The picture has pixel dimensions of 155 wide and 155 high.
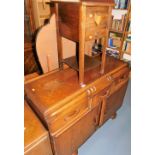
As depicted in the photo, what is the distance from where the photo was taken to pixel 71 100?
97 centimetres

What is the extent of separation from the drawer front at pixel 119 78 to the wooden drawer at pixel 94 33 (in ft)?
1.36

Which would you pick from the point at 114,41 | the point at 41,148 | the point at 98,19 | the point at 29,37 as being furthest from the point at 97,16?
the point at 29,37

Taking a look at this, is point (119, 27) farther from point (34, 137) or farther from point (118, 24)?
point (34, 137)

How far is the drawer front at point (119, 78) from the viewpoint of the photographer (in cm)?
132

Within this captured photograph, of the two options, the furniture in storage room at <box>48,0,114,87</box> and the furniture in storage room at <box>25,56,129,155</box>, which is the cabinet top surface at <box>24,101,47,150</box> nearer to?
the furniture in storage room at <box>25,56,129,155</box>

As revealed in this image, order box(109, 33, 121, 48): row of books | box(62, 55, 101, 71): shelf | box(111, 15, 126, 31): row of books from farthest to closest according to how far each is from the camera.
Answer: box(109, 33, 121, 48): row of books → box(111, 15, 126, 31): row of books → box(62, 55, 101, 71): shelf

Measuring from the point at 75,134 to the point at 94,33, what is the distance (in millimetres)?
827

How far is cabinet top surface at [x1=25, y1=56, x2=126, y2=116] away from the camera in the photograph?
0.93 metres

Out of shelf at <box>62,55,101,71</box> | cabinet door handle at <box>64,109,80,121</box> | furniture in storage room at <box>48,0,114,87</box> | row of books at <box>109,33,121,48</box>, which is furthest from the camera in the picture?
row of books at <box>109,33,121,48</box>

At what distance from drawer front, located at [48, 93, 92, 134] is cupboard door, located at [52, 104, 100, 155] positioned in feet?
0.21

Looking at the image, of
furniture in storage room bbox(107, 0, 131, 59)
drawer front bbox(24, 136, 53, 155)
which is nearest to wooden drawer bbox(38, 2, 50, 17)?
furniture in storage room bbox(107, 0, 131, 59)

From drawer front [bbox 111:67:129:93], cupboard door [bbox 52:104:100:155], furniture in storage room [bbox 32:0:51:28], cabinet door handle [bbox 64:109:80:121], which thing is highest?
furniture in storage room [bbox 32:0:51:28]
